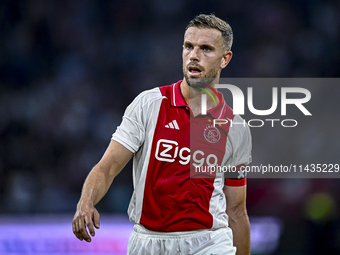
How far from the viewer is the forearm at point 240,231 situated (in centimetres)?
252

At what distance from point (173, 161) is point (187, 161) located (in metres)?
0.08

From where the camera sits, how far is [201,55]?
2.45 metres

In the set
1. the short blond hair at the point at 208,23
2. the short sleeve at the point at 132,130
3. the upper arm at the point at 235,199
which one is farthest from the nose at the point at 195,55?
the upper arm at the point at 235,199

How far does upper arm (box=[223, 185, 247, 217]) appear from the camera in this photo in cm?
252

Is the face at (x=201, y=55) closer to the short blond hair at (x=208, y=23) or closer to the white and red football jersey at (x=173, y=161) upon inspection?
the short blond hair at (x=208, y=23)

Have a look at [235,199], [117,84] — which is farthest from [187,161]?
[117,84]

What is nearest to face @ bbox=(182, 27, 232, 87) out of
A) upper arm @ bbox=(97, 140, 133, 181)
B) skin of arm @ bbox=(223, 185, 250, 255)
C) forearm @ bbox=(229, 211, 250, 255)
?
upper arm @ bbox=(97, 140, 133, 181)

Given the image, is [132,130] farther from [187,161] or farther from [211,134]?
[211,134]

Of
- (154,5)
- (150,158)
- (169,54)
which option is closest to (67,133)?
(169,54)

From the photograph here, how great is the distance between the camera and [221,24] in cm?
252

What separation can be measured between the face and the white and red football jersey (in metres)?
0.15

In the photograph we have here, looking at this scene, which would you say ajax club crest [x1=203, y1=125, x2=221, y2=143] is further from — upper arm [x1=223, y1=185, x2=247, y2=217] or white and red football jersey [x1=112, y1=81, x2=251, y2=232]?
upper arm [x1=223, y1=185, x2=247, y2=217]

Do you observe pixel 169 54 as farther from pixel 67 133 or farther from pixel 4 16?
pixel 4 16

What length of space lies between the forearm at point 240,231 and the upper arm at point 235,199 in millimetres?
25
